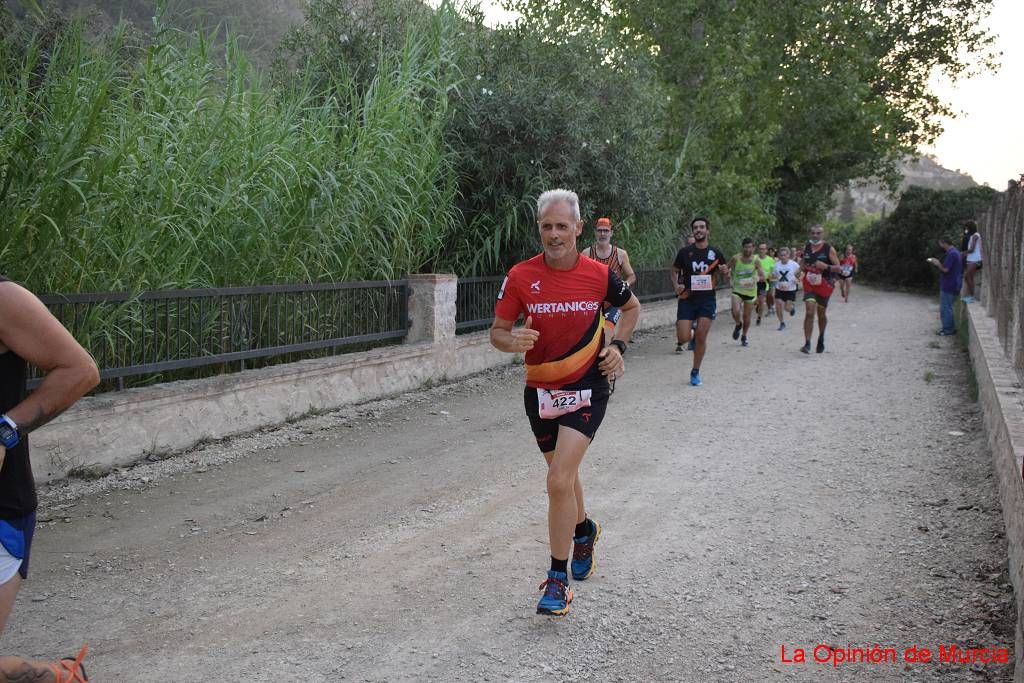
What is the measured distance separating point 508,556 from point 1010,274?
6772mm

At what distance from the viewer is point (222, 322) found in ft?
25.9

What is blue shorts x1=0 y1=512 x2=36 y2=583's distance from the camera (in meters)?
2.44

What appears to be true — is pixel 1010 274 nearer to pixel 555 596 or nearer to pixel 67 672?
pixel 555 596

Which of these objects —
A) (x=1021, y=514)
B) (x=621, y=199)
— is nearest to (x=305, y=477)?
(x=1021, y=514)

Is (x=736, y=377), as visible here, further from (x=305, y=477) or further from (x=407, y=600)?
(x=407, y=600)

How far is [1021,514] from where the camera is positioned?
175 inches

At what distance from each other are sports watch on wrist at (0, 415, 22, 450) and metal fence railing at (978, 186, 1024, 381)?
7021 millimetres

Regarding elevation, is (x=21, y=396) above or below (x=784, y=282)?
above

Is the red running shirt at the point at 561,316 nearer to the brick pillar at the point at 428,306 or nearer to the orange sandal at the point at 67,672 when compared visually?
the orange sandal at the point at 67,672

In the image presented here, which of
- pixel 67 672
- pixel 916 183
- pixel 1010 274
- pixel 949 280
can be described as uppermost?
pixel 916 183

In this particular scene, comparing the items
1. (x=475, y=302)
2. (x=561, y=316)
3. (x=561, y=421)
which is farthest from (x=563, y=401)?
(x=475, y=302)

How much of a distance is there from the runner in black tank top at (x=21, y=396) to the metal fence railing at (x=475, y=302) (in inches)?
350

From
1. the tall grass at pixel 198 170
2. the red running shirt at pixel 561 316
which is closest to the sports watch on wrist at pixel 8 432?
the red running shirt at pixel 561 316

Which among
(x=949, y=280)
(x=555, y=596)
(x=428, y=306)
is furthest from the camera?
(x=949, y=280)
